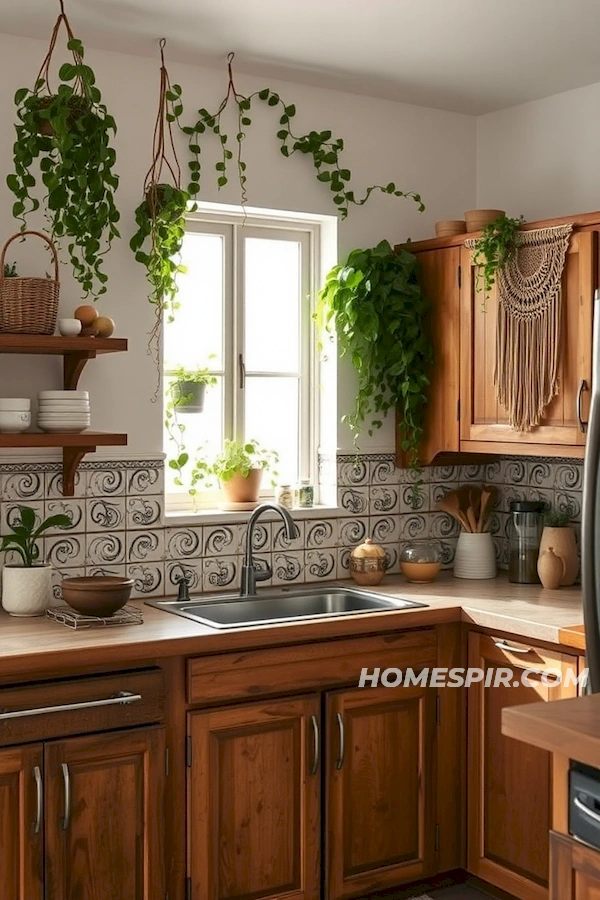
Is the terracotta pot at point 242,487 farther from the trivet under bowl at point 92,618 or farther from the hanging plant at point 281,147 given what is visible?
the hanging plant at point 281,147

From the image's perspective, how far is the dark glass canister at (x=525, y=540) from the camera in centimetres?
392

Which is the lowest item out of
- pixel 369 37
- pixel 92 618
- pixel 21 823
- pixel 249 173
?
pixel 21 823

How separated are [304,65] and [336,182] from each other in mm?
420

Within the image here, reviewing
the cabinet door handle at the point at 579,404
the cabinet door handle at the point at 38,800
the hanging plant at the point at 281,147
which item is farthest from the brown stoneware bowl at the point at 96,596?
the cabinet door handle at the point at 579,404

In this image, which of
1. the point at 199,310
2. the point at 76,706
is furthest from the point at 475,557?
the point at 76,706

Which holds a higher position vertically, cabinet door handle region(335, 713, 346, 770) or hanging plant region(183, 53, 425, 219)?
hanging plant region(183, 53, 425, 219)

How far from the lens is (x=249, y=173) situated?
12.5 feet

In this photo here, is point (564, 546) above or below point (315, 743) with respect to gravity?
above

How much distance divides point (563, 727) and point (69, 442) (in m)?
1.86

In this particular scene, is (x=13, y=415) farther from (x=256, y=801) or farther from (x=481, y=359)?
(x=481, y=359)

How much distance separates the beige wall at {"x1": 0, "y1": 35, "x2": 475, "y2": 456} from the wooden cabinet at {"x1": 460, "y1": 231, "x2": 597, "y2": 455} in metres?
0.43

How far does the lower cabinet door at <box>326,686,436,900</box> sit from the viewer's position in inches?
130

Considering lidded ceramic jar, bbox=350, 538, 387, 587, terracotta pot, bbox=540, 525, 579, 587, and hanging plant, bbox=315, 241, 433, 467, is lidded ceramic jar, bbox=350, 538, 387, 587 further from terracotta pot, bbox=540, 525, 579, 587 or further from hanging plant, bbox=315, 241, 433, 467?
terracotta pot, bbox=540, 525, 579, 587

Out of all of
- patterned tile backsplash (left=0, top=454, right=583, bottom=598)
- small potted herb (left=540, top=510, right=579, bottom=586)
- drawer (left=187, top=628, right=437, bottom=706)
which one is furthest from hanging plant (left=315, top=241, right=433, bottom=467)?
drawer (left=187, top=628, right=437, bottom=706)
